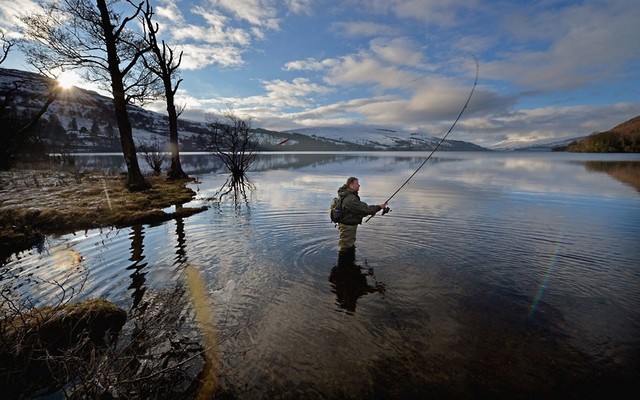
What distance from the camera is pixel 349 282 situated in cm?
799

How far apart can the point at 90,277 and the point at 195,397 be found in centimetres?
583

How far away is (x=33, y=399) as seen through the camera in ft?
13.2

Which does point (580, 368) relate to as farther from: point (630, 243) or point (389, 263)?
point (630, 243)

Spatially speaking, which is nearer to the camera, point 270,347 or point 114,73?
point 270,347

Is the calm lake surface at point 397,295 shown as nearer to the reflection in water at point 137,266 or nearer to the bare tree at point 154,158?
the reflection in water at point 137,266

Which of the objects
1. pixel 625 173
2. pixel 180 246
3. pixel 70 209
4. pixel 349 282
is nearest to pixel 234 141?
pixel 70 209

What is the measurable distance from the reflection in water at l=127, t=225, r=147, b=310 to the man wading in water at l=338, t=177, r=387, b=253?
5.57m

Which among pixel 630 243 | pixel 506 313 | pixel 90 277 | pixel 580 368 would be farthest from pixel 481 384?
pixel 630 243

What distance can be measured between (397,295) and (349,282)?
1.31 meters

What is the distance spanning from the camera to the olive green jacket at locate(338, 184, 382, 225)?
881 centimetres

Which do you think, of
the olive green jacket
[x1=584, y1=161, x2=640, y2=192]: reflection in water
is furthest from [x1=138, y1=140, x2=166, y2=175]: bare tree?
[x1=584, y1=161, x2=640, y2=192]: reflection in water

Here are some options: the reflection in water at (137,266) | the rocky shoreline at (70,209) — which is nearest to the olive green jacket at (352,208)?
the reflection in water at (137,266)

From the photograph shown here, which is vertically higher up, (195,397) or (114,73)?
(114,73)

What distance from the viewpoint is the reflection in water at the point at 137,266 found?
278 inches
